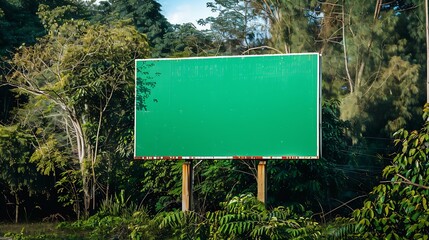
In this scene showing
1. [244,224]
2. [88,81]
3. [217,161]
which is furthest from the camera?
[217,161]

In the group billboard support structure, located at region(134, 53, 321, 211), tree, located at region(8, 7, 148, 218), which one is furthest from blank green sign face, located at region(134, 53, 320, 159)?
tree, located at region(8, 7, 148, 218)

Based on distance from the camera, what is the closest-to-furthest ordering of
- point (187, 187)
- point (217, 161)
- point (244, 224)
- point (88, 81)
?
1. point (244, 224)
2. point (187, 187)
3. point (88, 81)
4. point (217, 161)

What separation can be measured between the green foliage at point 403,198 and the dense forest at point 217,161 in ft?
0.07

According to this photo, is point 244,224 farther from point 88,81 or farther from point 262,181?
point 88,81

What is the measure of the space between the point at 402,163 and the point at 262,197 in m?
5.89

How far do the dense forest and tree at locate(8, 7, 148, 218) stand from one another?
4cm

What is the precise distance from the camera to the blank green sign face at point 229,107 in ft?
50.9

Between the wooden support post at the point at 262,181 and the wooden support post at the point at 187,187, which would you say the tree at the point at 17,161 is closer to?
the wooden support post at the point at 187,187

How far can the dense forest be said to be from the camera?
37.6 ft

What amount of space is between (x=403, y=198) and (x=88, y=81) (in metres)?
11.1

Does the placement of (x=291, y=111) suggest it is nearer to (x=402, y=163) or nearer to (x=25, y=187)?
(x=402, y=163)

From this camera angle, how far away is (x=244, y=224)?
37.2 ft

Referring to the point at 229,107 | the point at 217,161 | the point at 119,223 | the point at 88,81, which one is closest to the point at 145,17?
the point at 88,81

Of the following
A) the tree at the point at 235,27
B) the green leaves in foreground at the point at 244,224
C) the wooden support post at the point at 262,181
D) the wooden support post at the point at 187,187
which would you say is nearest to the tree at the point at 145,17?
the tree at the point at 235,27
